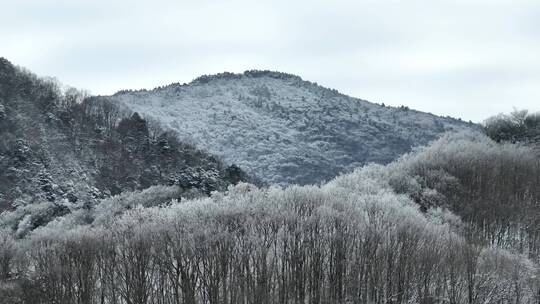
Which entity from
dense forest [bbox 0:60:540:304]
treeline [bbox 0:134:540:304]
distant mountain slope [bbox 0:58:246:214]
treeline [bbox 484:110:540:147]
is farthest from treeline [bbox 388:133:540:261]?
distant mountain slope [bbox 0:58:246:214]

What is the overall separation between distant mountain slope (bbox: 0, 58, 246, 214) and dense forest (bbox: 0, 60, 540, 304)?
120cm

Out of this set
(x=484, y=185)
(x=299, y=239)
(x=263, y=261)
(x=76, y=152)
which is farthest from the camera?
(x=76, y=152)

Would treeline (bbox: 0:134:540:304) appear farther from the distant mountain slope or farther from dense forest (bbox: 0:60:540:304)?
the distant mountain slope

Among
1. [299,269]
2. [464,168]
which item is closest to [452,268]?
[299,269]

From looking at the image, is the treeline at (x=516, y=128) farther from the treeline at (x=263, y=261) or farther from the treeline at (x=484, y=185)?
the treeline at (x=263, y=261)

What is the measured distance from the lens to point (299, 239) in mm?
62469

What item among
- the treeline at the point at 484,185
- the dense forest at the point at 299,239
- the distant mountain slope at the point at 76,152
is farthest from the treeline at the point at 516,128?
the distant mountain slope at the point at 76,152

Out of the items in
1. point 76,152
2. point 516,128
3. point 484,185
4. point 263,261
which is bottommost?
point 263,261

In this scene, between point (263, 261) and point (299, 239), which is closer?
point (263, 261)

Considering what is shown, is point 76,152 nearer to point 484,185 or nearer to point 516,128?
point 484,185

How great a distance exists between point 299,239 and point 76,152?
10267 cm

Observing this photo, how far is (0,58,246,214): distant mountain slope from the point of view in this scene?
125 meters

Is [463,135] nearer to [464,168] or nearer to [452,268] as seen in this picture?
[464,168]

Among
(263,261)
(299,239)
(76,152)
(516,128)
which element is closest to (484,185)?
(516,128)
